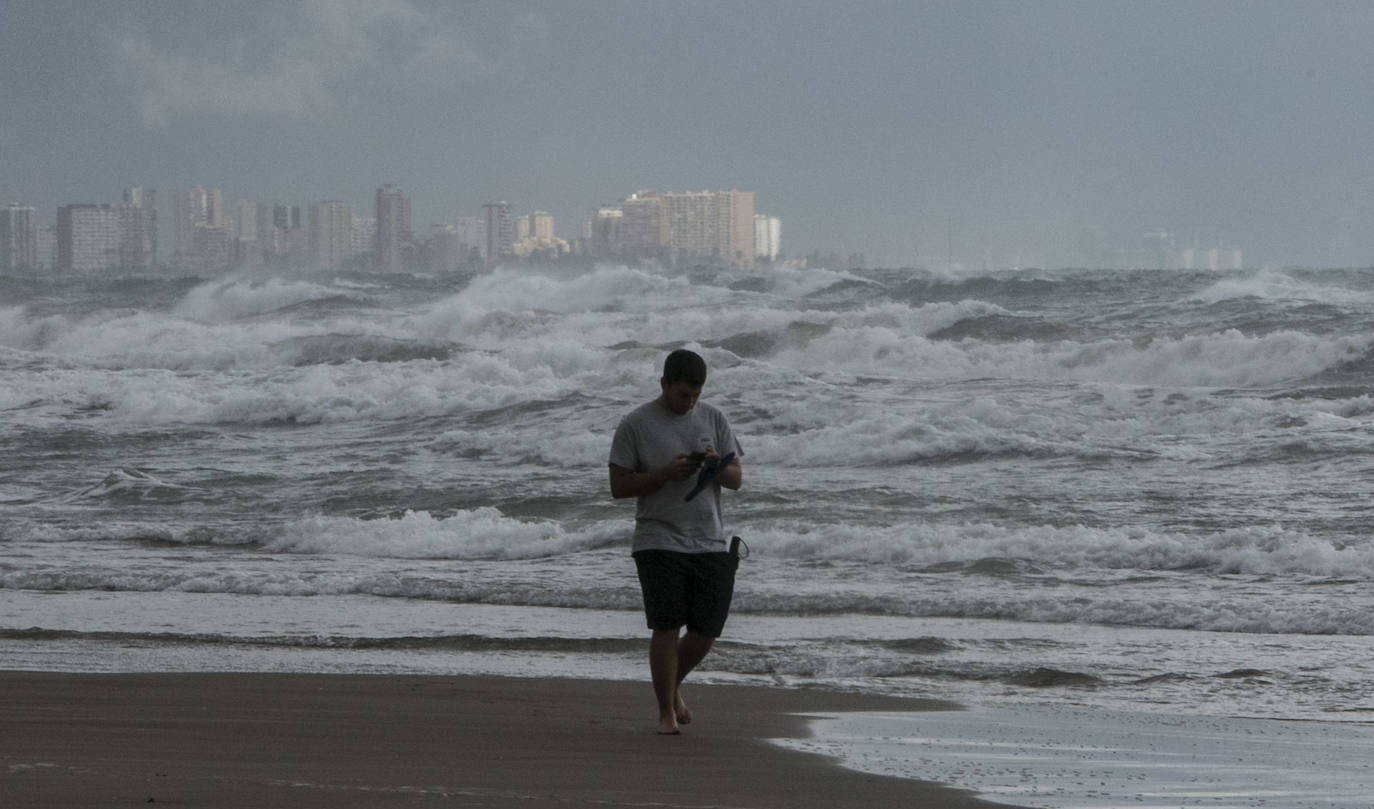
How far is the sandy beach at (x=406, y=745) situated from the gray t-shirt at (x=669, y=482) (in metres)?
0.71

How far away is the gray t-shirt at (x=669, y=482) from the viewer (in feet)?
18.2

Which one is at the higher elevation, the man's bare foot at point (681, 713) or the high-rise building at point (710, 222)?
A: the high-rise building at point (710, 222)

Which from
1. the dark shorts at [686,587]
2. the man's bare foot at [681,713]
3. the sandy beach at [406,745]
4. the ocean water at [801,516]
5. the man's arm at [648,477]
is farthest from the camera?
the ocean water at [801,516]

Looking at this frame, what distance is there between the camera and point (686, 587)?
18.5ft

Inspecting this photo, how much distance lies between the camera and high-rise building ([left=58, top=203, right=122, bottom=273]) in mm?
143500

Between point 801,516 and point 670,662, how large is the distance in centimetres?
665

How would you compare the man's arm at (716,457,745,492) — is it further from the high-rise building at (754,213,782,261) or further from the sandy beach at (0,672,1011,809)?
the high-rise building at (754,213,782,261)

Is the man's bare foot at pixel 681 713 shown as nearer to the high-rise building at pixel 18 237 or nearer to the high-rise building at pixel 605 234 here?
the high-rise building at pixel 605 234

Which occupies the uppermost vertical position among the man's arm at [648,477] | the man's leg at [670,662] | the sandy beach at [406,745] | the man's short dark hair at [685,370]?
the man's short dark hair at [685,370]

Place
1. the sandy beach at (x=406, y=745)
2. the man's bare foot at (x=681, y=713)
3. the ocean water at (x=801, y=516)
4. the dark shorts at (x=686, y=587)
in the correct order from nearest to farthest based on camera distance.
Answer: the sandy beach at (x=406, y=745) → the dark shorts at (x=686, y=587) → the man's bare foot at (x=681, y=713) → the ocean water at (x=801, y=516)

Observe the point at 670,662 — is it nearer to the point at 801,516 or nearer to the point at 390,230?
the point at 801,516

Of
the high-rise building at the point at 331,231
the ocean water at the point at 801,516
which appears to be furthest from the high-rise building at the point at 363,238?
the ocean water at the point at 801,516

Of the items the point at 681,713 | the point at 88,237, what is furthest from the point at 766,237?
the point at 681,713

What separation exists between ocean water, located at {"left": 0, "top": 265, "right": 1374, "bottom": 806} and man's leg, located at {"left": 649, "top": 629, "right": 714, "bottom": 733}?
1559 mm
